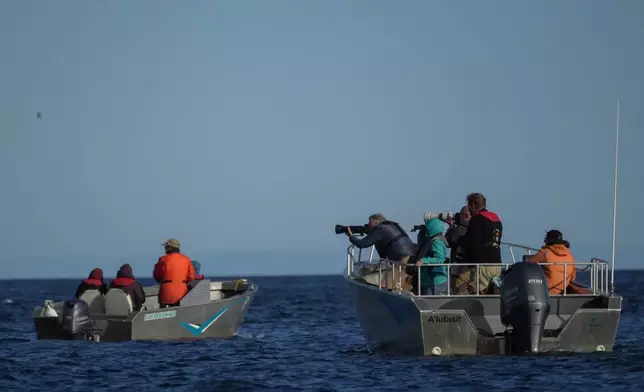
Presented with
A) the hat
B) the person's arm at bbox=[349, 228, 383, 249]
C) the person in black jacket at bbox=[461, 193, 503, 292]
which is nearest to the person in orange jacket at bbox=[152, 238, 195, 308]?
the hat

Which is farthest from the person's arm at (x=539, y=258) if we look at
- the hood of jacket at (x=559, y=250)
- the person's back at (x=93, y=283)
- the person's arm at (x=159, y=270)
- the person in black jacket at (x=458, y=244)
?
the person's back at (x=93, y=283)

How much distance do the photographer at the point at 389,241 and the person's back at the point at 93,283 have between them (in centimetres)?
715

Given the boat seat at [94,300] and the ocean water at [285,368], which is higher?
the boat seat at [94,300]

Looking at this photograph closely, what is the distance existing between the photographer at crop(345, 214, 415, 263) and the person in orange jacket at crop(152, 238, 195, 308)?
5313 mm

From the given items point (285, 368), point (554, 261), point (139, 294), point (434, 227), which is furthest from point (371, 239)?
point (139, 294)

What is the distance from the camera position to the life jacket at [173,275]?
2600 centimetres

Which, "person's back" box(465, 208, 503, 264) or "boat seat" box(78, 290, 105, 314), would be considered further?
"boat seat" box(78, 290, 105, 314)

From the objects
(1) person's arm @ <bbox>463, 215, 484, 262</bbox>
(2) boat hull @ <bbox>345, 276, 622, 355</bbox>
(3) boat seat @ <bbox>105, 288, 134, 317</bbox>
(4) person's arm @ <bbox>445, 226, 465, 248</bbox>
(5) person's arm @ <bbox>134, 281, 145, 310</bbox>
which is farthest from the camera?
(5) person's arm @ <bbox>134, 281, 145, 310</bbox>

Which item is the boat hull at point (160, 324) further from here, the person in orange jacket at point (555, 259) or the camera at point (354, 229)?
the person in orange jacket at point (555, 259)

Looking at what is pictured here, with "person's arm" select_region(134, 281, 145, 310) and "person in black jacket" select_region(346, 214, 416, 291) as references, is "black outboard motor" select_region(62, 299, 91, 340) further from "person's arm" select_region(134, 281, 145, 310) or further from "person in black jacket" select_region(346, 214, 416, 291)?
"person in black jacket" select_region(346, 214, 416, 291)

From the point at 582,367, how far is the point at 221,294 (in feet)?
46.5

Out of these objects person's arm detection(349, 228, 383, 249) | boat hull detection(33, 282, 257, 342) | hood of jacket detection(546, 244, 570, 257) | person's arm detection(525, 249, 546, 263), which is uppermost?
person's arm detection(349, 228, 383, 249)

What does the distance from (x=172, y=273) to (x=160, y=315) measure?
41.9 inches

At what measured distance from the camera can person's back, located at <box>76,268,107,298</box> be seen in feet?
87.5
